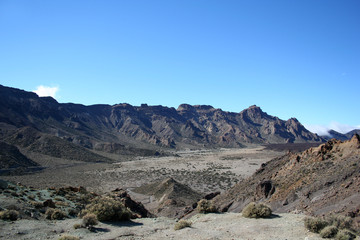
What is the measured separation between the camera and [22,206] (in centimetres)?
1395

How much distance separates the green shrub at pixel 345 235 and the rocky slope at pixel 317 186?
1980 mm

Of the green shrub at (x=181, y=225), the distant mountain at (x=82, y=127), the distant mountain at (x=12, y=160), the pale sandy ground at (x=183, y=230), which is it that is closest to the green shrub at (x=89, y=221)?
the pale sandy ground at (x=183, y=230)

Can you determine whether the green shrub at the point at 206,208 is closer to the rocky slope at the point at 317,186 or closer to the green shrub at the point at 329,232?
the rocky slope at the point at 317,186

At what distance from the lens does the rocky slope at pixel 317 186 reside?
13500 millimetres

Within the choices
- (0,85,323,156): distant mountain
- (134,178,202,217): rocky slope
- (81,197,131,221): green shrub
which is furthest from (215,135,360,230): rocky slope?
(0,85,323,156): distant mountain

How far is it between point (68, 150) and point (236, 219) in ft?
271

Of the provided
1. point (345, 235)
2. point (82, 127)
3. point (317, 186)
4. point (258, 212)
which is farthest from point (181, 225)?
point (82, 127)

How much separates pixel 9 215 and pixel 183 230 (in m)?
7.98

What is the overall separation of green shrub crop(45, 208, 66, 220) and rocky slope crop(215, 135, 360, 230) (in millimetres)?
9905

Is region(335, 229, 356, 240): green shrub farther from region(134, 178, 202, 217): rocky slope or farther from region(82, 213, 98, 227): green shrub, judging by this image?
region(134, 178, 202, 217): rocky slope

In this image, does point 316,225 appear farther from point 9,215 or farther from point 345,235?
point 9,215

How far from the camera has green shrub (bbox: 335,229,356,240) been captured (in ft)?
28.5

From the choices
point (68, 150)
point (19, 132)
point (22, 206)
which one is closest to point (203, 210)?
point (22, 206)

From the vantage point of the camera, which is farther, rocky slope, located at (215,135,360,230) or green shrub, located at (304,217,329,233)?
rocky slope, located at (215,135,360,230)
